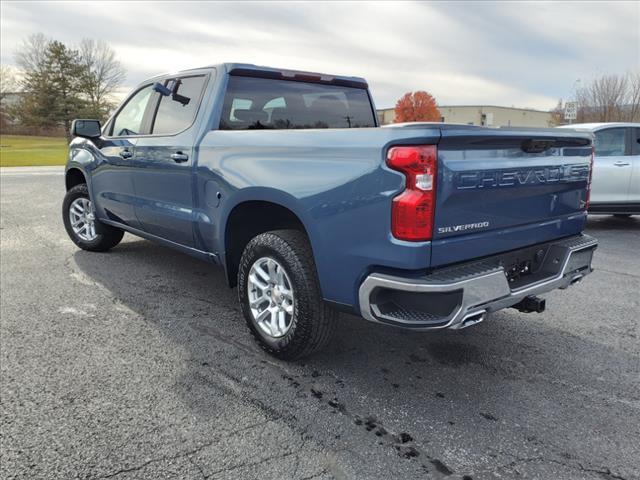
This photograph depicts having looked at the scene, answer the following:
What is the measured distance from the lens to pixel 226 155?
11.7 ft

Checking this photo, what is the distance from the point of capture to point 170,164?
13.6ft

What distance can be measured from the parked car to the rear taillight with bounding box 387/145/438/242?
6596 millimetres

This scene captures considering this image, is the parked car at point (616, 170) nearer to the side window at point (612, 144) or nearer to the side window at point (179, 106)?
the side window at point (612, 144)

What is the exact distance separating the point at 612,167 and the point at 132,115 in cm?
700

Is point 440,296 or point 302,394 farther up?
point 440,296

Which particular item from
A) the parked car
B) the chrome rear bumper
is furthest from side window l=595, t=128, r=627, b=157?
the chrome rear bumper

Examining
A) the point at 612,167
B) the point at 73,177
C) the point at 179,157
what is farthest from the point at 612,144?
the point at 73,177

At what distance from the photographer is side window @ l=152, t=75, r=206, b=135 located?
163 inches

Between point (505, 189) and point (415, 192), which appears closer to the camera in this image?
point (415, 192)

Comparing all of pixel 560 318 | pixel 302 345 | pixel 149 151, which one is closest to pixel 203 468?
pixel 302 345

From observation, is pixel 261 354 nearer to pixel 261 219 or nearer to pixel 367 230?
pixel 261 219

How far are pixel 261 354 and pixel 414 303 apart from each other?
1337 millimetres

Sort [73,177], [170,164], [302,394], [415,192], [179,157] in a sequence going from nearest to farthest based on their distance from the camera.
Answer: [415,192], [302,394], [179,157], [170,164], [73,177]

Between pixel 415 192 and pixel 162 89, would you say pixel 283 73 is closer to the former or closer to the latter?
pixel 162 89
